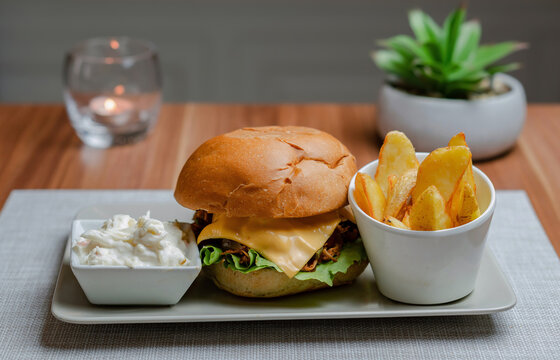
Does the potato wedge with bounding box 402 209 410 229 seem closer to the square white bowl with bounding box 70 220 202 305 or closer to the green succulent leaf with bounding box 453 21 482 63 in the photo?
the square white bowl with bounding box 70 220 202 305

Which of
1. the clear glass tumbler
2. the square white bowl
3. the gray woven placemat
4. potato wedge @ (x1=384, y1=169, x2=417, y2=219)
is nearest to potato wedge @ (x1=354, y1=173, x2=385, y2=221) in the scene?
potato wedge @ (x1=384, y1=169, x2=417, y2=219)

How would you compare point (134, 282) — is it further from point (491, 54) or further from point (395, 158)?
point (491, 54)

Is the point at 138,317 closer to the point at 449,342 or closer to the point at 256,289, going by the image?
the point at 256,289

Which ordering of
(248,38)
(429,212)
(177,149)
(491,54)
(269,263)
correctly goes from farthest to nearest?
(248,38)
(177,149)
(491,54)
(269,263)
(429,212)

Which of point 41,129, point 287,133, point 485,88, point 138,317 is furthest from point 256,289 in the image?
point 41,129

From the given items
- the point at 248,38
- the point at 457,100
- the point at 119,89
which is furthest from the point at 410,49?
the point at 248,38

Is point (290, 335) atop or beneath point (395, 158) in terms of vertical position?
beneath
